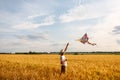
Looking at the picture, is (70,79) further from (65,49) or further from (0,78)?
(0,78)

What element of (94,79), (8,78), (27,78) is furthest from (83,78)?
(8,78)

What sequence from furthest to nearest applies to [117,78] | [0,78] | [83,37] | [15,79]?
1. [117,78]
2. [0,78]
3. [15,79]
4. [83,37]

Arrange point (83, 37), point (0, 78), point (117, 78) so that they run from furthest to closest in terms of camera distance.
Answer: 1. point (117, 78)
2. point (0, 78)
3. point (83, 37)

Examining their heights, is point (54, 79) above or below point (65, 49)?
below

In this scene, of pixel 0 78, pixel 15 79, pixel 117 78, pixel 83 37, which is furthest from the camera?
pixel 117 78

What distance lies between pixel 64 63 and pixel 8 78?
318 cm

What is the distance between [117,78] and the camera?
43.0 feet

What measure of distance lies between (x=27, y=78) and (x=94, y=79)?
10.0 feet

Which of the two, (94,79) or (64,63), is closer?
(94,79)

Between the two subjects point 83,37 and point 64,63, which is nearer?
point 83,37

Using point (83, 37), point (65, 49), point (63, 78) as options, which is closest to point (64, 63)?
point (65, 49)

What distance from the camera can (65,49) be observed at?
519 inches

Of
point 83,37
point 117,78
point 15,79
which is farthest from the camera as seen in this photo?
point 117,78

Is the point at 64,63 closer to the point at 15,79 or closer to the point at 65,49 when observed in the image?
the point at 65,49
